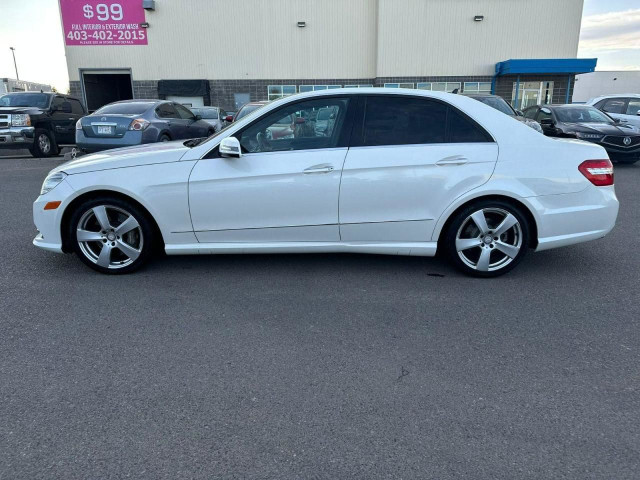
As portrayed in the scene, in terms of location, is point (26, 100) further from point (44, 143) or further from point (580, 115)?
point (580, 115)

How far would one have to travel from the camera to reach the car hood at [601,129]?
35.8ft

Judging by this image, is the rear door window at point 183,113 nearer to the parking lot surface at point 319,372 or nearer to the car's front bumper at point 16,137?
the car's front bumper at point 16,137

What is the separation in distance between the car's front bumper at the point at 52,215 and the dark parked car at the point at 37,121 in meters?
9.58

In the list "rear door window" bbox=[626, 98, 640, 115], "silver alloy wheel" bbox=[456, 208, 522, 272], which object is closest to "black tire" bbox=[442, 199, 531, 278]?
"silver alloy wheel" bbox=[456, 208, 522, 272]

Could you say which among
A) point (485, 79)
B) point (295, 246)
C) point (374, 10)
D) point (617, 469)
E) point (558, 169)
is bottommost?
point (617, 469)

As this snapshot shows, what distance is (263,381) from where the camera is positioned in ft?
9.10

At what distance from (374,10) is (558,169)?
982 inches

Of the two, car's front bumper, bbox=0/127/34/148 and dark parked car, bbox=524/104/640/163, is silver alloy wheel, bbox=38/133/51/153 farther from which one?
dark parked car, bbox=524/104/640/163

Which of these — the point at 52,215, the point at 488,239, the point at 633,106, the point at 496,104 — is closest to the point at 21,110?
the point at 52,215

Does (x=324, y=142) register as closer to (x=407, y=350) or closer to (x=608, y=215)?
(x=407, y=350)

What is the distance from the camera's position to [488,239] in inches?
168

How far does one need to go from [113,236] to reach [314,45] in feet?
81.6

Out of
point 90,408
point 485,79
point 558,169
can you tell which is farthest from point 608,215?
point 485,79

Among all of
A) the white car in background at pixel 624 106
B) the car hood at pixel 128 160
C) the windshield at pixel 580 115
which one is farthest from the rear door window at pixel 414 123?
the white car in background at pixel 624 106
